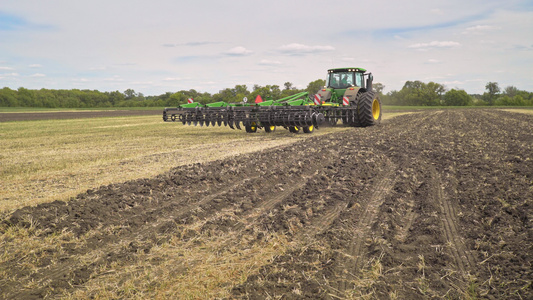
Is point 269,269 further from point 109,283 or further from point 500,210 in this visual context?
point 500,210

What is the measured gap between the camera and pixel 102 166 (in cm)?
870

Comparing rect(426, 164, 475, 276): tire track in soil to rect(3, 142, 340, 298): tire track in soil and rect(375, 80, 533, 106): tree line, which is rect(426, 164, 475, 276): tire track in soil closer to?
rect(3, 142, 340, 298): tire track in soil

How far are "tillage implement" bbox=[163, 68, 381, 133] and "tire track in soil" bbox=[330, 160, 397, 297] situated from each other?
6.51 meters

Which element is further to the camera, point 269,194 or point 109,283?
point 269,194

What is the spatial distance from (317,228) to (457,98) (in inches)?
3059

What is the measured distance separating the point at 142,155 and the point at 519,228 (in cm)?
858

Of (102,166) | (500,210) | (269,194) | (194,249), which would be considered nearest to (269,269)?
(194,249)

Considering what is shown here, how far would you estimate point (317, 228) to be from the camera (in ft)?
14.4

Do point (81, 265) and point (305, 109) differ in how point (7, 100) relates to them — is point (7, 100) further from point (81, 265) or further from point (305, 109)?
point (81, 265)

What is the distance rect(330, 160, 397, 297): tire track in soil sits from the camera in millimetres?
3158

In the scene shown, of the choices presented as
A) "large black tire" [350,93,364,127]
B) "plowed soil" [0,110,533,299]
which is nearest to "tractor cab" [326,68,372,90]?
"large black tire" [350,93,364,127]

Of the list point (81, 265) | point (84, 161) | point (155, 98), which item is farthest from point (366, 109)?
point (155, 98)

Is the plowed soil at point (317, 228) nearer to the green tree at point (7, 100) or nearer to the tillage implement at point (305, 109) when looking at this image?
the tillage implement at point (305, 109)

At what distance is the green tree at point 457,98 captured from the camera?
7244 centimetres
